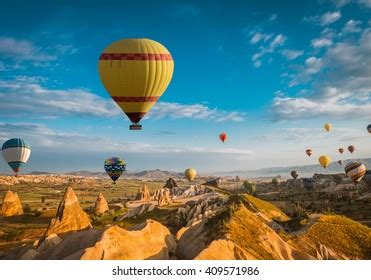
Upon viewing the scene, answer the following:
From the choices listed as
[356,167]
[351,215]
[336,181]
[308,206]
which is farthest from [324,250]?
[336,181]

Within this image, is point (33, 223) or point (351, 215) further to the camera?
point (351, 215)

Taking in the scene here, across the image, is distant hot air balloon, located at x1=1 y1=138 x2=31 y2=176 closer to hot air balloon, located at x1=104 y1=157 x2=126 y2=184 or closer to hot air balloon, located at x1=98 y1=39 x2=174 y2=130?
hot air balloon, located at x1=104 y1=157 x2=126 y2=184

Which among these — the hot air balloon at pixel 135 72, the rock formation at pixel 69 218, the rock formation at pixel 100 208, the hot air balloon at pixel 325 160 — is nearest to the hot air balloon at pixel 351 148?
the hot air balloon at pixel 325 160

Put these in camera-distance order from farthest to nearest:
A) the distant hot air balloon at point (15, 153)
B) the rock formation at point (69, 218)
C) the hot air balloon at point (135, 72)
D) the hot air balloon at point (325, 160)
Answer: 1. the hot air balloon at point (325, 160)
2. the distant hot air balloon at point (15, 153)
3. the hot air balloon at point (135, 72)
4. the rock formation at point (69, 218)

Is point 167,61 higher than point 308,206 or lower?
higher

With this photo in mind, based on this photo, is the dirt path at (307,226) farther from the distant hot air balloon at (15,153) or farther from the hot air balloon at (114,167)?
the distant hot air balloon at (15,153)
